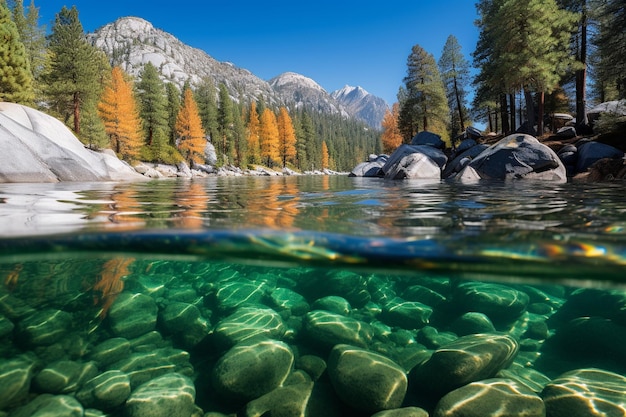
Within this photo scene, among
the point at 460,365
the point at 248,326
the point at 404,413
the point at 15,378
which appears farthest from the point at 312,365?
the point at 15,378

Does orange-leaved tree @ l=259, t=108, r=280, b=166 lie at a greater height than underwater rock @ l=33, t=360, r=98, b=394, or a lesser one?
greater

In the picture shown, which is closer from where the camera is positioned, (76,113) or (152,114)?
(76,113)

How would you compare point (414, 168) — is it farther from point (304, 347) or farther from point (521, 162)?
point (304, 347)

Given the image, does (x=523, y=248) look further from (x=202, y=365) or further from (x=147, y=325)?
(x=147, y=325)

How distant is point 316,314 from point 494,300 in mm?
2712

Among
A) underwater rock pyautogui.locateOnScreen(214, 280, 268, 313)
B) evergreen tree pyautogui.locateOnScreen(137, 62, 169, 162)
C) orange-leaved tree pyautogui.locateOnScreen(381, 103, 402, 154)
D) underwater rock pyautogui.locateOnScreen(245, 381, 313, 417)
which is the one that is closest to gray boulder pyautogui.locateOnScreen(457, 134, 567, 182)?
underwater rock pyautogui.locateOnScreen(214, 280, 268, 313)

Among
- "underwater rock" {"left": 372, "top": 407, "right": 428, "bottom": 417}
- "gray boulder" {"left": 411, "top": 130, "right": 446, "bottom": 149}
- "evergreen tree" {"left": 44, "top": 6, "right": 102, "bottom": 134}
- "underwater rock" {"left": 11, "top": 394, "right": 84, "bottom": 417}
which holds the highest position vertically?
"evergreen tree" {"left": 44, "top": 6, "right": 102, "bottom": 134}

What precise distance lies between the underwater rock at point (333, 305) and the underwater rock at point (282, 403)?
1.72m

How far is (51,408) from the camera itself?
3115 millimetres

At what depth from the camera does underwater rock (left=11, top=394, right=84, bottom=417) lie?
307 centimetres

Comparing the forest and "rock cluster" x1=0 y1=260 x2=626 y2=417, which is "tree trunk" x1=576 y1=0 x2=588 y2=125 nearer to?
the forest

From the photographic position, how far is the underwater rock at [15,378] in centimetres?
336

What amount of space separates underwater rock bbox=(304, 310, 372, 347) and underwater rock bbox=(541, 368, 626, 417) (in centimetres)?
198

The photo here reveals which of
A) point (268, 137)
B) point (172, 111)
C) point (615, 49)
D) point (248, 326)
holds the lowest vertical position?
point (248, 326)
